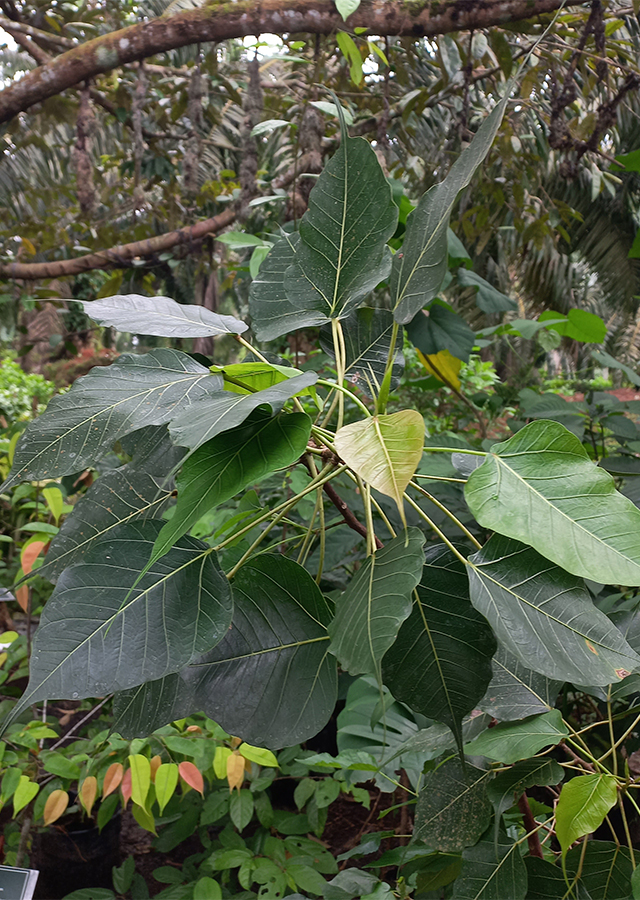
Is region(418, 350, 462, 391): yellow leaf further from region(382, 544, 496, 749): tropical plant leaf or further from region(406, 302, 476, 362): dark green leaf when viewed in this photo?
region(382, 544, 496, 749): tropical plant leaf

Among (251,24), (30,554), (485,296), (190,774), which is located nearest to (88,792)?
(190,774)

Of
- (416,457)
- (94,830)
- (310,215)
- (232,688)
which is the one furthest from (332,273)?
(94,830)

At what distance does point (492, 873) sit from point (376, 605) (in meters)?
0.31

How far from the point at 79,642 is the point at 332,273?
33 cm

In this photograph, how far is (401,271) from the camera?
42cm

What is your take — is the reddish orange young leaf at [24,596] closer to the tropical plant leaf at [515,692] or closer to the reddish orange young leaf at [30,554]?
the reddish orange young leaf at [30,554]

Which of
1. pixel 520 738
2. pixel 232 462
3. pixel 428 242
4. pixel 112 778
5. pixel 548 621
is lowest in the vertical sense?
pixel 112 778

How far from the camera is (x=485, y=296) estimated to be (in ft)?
3.94

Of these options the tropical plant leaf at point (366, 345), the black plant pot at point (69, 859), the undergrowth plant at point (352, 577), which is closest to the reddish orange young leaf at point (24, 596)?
the black plant pot at point (69, 859)

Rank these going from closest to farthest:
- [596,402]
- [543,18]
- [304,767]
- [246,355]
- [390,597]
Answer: [390,597]
[246,355]
[304,767]
[596,402]
[543,18]

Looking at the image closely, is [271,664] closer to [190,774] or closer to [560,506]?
[560,506]

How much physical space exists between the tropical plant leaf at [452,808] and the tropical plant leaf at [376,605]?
0.76 feet

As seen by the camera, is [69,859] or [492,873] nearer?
[492,873]

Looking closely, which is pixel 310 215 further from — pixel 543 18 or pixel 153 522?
pixel 543 18
